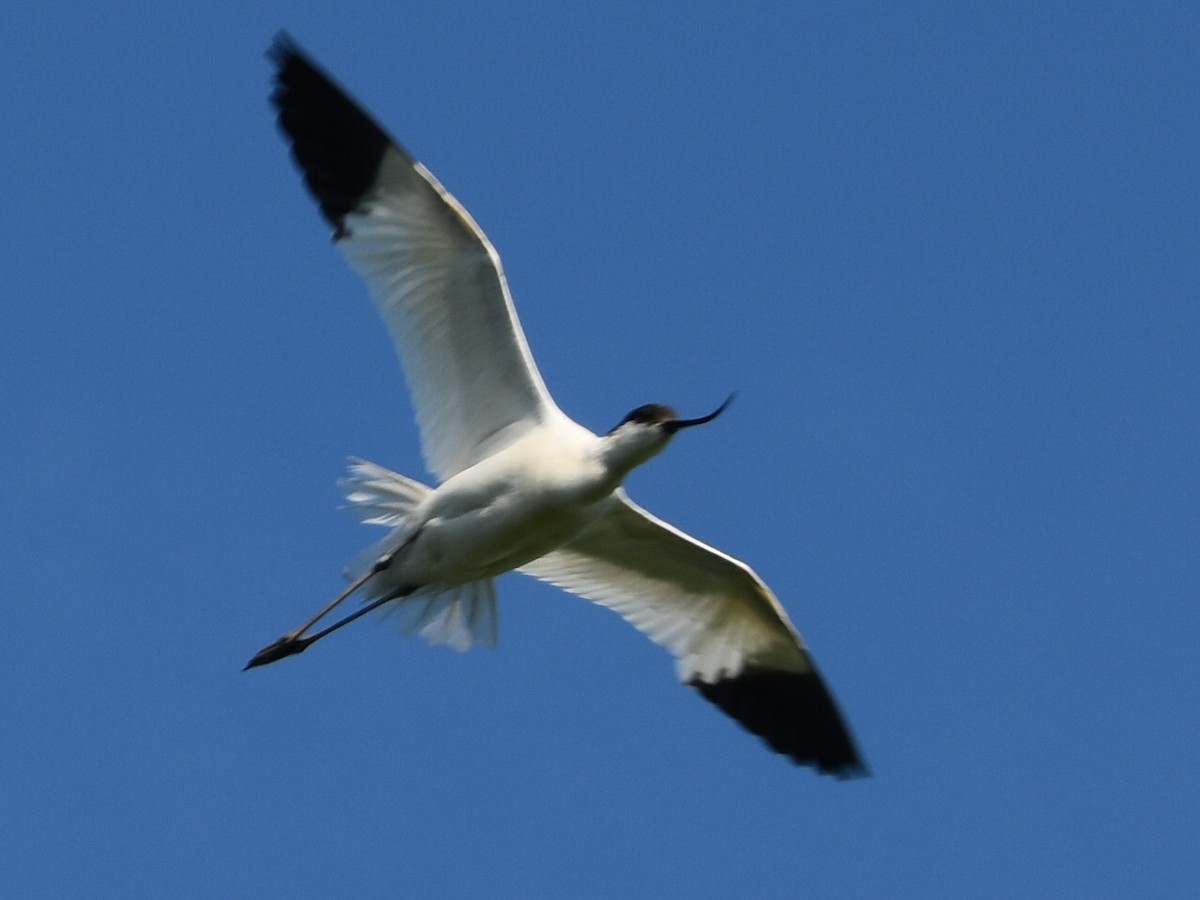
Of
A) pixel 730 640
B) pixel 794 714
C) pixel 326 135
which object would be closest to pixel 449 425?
pixel 326 135

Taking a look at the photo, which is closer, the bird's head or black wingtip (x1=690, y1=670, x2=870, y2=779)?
the bird's head

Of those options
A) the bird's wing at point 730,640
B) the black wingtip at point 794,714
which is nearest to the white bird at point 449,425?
the bird's wing at point 730,640

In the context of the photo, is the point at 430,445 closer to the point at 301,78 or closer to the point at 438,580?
the point at 438,580

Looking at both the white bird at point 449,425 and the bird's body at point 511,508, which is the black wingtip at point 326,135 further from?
the bird's body at point 511,508

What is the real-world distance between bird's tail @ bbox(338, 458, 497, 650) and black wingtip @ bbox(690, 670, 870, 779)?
1845 mm

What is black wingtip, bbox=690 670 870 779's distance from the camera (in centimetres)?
1645

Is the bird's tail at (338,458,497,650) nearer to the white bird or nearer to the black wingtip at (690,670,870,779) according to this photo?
the white bird

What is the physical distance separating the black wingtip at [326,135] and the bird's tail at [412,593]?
1655mm

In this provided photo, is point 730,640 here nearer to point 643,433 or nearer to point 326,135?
point 643,433

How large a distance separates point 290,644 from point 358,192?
10.3 ft

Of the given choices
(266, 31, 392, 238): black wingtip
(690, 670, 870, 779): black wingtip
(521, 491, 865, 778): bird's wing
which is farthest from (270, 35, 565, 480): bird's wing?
(690, 670, 870, 779): black wingtip

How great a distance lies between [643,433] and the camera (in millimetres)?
14430

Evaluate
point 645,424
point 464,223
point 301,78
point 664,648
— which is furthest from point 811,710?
point 301,78

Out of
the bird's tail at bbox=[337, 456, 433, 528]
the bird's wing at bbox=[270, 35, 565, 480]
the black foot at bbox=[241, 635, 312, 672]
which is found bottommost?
the black foot at bbox=[241, 635, 312, 672]
